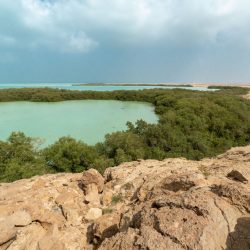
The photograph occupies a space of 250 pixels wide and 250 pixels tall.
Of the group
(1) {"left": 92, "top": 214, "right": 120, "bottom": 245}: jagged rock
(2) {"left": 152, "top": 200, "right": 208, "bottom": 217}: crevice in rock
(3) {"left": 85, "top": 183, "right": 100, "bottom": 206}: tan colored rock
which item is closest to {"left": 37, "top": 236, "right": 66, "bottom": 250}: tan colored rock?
(1) {"left": 92, "top": 214, "right": 120, "bottom": 245}: jagged rock

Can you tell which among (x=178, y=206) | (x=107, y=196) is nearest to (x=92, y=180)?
(x=107, y=196)

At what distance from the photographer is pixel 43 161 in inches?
542

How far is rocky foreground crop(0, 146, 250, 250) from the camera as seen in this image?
3.71m

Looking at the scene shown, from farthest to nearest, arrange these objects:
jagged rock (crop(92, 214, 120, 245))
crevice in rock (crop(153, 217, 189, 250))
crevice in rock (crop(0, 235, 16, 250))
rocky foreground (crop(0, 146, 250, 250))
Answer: crevice in rock (crop(0, 235, 16, 250)) < jagged rock (crop(92, 214, 120, 245)) < rocky foreground (crop(0, 146, 250, 250)) < crevice in rock (crop(153, 217, 189, 250))

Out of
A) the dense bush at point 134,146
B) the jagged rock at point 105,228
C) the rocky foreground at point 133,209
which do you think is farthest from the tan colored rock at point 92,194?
the dense bush at point 134,146

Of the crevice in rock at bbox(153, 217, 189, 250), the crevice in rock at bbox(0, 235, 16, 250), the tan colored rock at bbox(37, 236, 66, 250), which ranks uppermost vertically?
the crevice in rock at bbox(153, 217, 189, 250)

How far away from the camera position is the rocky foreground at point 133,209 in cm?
371

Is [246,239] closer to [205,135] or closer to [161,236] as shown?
[161,236]

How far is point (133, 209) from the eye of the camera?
5.11 metres

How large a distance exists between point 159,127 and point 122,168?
10392mm

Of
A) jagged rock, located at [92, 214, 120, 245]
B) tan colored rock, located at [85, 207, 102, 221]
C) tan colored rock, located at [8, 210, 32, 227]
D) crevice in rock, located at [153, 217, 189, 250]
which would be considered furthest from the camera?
tan colored rock, located at [85, 207, 102, 221]

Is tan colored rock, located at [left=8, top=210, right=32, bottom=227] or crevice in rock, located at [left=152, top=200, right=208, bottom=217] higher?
crevice in rock, located at [left=152, top=200, right=208, bottom=217]

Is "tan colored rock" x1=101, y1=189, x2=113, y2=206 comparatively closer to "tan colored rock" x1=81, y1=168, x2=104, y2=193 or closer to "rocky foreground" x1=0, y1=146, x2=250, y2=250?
"rocky foreground" x1=0, y1=146, x2=250, y2=250

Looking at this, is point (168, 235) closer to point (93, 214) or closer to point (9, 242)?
point (93, 214)
